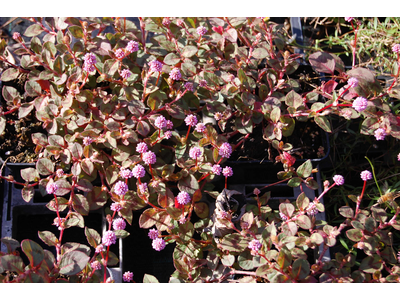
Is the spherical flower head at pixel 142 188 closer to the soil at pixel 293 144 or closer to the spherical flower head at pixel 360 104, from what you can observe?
the soil at pixel 293 144

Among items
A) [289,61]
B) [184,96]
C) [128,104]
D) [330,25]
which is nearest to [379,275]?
[289,61]

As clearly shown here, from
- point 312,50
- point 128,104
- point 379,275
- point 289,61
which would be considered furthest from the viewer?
point 312,50

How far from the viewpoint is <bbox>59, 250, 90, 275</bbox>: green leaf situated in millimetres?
1169

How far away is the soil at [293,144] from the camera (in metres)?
1.58

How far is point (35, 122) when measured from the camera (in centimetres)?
158

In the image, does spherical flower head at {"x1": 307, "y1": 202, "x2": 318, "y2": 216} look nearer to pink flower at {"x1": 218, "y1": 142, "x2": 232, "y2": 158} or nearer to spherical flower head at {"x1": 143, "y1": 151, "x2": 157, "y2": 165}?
pink flower at {"x1": 218, "y1": 142, "x2": 232, "y2": 158}

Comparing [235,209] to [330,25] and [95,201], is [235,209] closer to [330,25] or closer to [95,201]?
[95,201]

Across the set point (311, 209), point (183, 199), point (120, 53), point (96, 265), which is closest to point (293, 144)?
point (311, 209)

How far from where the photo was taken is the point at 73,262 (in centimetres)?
118

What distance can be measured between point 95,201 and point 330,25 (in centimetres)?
163

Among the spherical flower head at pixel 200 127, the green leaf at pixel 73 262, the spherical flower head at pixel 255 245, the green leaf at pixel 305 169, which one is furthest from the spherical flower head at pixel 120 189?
the green leaf at pixel 305 169

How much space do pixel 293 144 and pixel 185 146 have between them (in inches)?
19.4

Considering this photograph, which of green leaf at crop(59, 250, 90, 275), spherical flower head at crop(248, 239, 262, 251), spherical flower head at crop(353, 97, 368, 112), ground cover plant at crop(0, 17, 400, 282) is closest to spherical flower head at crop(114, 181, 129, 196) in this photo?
ground cover plant at crop(0, 17, 400, 282)

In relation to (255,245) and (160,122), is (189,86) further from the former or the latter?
(255,245)
